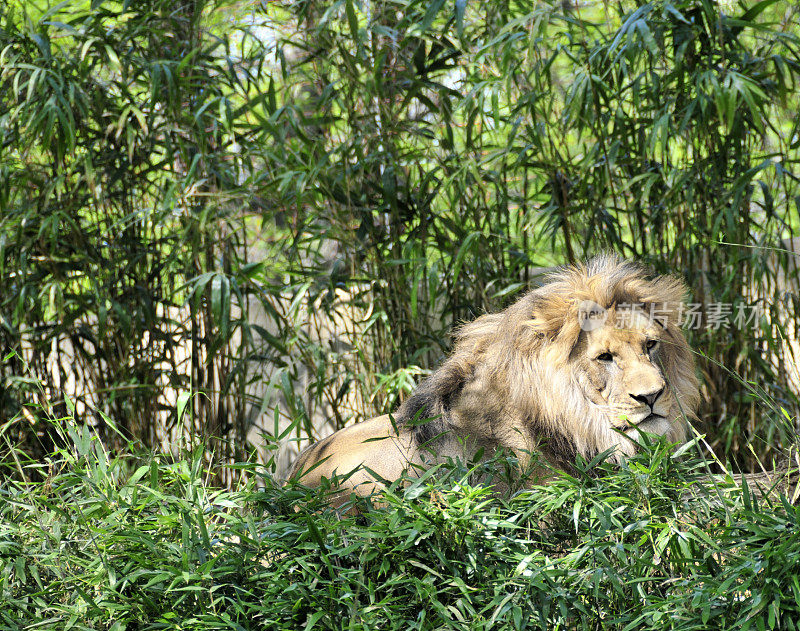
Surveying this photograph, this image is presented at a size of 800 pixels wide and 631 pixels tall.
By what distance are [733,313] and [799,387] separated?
1.55ft

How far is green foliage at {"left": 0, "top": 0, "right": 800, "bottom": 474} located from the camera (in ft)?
11.3

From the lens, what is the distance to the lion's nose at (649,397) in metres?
2.34

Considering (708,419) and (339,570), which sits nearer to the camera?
(339,570)

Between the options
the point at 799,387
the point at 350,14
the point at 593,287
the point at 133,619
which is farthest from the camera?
the point at 799,387

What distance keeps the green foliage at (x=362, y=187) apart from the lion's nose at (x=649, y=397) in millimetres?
1172

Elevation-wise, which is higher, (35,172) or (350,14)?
(350,14)

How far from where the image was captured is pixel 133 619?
1646 millimetres

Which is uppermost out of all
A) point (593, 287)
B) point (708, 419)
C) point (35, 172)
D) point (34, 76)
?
point (34, 76)

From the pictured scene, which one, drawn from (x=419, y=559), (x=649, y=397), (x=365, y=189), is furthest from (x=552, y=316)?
(x=365, y=189)

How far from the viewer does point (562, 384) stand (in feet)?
8.14

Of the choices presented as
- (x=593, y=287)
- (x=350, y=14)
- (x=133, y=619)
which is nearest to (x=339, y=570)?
(x=133, y=619)

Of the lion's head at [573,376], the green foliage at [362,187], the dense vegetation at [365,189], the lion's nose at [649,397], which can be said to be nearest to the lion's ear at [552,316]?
the lion's head at [573,376]

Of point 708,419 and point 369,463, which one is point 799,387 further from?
point 369,463

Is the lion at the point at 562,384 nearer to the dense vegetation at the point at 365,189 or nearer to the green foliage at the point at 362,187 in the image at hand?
the dense vegetation at the point at 365,189
